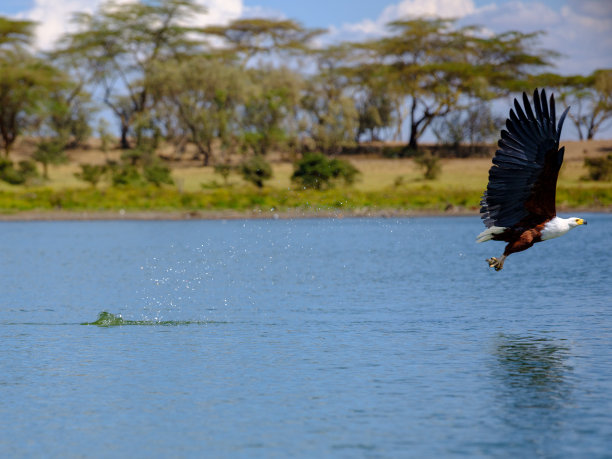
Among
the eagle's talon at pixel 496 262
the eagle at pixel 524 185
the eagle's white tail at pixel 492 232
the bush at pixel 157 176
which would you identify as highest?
the eagle at pixel 524 185

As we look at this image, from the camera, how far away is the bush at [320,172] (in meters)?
56.7

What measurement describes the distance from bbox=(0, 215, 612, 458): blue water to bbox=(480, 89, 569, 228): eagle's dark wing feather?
7.17 ft

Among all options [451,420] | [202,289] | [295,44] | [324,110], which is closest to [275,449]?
[451,420]

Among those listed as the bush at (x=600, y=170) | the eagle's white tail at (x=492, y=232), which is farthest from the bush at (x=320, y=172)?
the eagle's white tail at (x=492, y=232)

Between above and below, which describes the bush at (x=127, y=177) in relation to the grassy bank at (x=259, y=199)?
above

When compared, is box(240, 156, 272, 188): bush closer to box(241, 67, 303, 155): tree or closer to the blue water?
box(241, 67, 303, 155): tree

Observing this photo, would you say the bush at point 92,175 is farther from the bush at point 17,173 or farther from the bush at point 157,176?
the bush at point 17,173

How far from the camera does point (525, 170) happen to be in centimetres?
1320

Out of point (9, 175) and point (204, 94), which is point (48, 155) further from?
point (204, 94)

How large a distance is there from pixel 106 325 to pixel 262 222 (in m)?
32.4

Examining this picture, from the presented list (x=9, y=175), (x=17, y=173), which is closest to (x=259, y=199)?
(x=9, y=175)

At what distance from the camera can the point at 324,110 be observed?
80688 millimetres

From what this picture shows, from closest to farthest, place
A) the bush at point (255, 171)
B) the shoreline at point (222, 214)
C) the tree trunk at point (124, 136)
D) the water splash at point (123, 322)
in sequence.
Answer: the water splash at point (123, 322) → the shoreline at point (222, 214) → the bush at point (255, 171) → the tree trunk at point (124, 136)

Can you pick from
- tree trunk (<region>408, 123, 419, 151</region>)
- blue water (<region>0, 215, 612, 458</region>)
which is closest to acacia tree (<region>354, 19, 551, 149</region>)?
tree trunk (<region>408, 123, 419, 151</region>)
